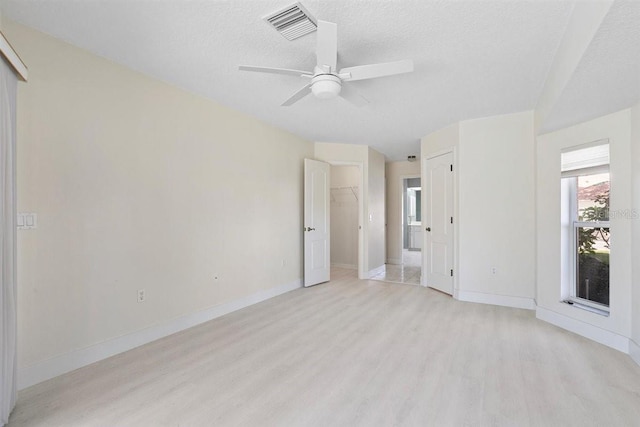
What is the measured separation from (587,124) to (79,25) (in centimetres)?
445

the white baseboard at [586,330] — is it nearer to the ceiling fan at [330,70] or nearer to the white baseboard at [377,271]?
the white baseboard at [377,271]

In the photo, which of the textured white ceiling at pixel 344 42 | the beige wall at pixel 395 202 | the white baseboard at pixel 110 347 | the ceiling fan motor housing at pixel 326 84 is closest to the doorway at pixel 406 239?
the beige wall at pixel 395 202

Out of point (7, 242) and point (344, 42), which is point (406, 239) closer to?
point (344, 42)

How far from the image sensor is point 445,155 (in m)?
4.59

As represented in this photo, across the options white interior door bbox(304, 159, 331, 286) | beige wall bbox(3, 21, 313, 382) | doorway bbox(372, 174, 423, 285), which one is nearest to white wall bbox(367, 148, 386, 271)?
doorway bbox(372, 174, 423, 285)

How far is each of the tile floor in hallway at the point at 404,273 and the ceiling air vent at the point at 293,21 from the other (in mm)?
4368

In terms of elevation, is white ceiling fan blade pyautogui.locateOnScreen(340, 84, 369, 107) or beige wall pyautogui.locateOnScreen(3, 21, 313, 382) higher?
white ceiling fan blade pyautogui.locateOnScreen(340, 84, 369, 107)

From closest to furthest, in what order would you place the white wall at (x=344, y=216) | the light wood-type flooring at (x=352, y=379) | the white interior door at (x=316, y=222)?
the light wood-type flooring at (x=352, y=379) < the white interior door at (x=316, y=222) < the white wall at (x=344, y=216)

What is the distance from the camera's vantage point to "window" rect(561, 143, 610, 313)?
9.47 ft

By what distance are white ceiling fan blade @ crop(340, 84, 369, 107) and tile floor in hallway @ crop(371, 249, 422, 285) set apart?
327 cm

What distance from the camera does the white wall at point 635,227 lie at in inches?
97.8

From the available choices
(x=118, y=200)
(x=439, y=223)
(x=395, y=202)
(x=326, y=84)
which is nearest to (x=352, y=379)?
(x=326, y=84)

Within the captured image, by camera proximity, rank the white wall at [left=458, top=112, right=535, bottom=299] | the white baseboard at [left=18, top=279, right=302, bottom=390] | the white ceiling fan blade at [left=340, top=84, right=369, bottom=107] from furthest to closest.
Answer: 1. the white wall at [left=458, top=112, right=535, bottom=299]
2. the white ceiling fan blade at [left=340, top=84, right=369, bottom=107]
3. the white baseboard at [left=18, top=279, right=302, bottom=390]

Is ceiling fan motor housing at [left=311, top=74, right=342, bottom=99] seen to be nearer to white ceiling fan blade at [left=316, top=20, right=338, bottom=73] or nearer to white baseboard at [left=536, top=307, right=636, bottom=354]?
white ceiling fan blade at [left=316, top=20, right=338, bottom=73]
